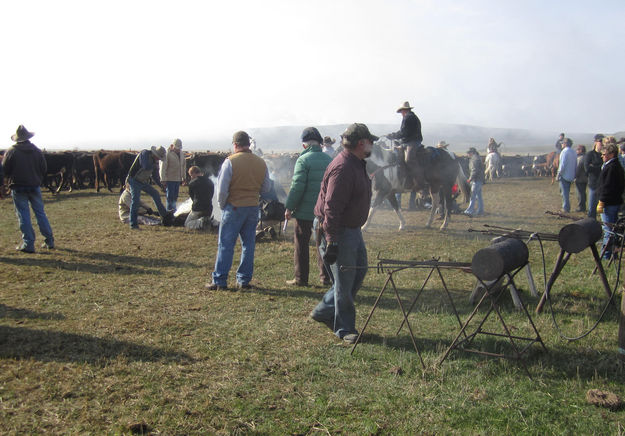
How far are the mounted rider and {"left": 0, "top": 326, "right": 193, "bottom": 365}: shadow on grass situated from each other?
25.2ft

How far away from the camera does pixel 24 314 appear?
541cm

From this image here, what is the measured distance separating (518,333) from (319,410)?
Result: 2.47 meters

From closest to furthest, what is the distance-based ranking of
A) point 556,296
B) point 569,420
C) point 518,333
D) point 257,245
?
1. point 569,420
2. point 518,333
3. point 556,296
4. point 257,245

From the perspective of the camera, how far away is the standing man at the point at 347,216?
432cm

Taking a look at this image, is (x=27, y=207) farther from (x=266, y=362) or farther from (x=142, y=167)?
(x=266, y=362)

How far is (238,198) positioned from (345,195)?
212cm

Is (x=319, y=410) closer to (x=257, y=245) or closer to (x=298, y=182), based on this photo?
(x=298, y=182)

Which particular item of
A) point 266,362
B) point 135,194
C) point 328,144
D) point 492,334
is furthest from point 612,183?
point 135,194

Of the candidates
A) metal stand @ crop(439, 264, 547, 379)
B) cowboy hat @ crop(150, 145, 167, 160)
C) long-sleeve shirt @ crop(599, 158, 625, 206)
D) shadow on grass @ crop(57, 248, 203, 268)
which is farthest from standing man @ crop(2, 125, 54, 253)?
long-sleeve shirt @ crop(599, 158, 625, 206)

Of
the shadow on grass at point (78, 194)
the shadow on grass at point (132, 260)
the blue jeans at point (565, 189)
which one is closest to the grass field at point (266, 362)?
the shadow on grass at point (132, 260)

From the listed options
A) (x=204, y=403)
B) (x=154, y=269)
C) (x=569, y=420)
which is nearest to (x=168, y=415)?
(x=204, y=403)

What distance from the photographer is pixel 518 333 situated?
16.2 feet

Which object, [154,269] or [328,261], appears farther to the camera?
[154,269]

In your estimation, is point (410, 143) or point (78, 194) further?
point (78, 194)
